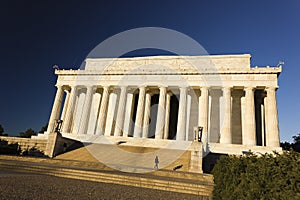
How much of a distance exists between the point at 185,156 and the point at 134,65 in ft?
79.5

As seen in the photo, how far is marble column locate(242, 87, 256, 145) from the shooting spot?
103ft

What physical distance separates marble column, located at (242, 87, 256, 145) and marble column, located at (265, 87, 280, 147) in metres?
2.06

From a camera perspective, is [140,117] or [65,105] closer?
[140,117]

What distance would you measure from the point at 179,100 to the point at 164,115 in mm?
4194

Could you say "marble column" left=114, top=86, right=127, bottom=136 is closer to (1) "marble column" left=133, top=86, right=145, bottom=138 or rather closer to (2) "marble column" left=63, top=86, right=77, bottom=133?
(1) "marble column" left=133, top=86, right=145, bottom=138

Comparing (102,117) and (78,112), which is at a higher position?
(78,112)

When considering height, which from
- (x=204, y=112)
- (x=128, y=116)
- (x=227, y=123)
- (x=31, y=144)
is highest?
(x=204, y=112)

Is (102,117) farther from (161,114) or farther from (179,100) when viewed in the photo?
(179,100)

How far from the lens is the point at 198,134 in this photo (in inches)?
882

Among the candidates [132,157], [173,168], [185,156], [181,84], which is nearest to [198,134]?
[185,156]

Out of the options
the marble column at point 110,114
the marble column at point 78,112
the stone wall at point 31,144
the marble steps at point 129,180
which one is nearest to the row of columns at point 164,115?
the marble column at point 110,114

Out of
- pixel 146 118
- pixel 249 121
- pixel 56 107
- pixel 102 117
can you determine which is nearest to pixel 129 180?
pixel 146 118

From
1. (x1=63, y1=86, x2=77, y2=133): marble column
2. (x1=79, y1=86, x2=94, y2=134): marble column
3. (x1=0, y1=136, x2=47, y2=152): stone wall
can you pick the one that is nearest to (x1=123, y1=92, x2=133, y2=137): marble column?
(x1=79, y1=86, x2=94, y2=134): marble column

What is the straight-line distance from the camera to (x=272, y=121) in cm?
3092
